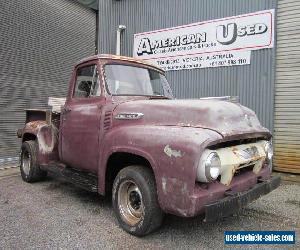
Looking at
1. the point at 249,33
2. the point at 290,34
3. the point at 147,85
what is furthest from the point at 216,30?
the point at 147,85

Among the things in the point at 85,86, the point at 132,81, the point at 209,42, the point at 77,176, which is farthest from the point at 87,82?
the point at 209,42

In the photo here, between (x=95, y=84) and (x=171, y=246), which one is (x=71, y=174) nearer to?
(x=95, y=84)

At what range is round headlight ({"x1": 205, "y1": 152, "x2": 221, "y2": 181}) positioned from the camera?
3.72m

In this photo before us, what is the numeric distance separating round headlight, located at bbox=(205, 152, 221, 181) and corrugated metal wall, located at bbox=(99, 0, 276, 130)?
515 cm

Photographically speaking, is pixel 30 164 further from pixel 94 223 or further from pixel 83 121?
pixel 94 223

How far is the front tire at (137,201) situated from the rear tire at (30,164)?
314cm

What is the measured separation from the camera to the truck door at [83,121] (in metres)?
5.34

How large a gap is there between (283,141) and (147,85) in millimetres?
4274

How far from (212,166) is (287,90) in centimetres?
540

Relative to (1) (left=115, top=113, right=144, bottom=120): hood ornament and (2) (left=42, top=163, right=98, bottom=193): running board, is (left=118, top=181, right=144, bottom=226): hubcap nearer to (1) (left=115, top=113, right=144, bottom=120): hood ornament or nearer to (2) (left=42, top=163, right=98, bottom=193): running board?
(2) (left=42, top=163, right=98, bottom=193): running board

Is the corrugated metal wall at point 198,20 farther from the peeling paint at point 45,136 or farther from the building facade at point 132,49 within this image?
the peeling paint at point 45,136

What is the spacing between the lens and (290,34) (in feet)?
27.2

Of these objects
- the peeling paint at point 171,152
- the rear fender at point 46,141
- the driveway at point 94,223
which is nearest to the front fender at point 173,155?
the peeling paint at point 171,152

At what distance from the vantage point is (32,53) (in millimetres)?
12039
